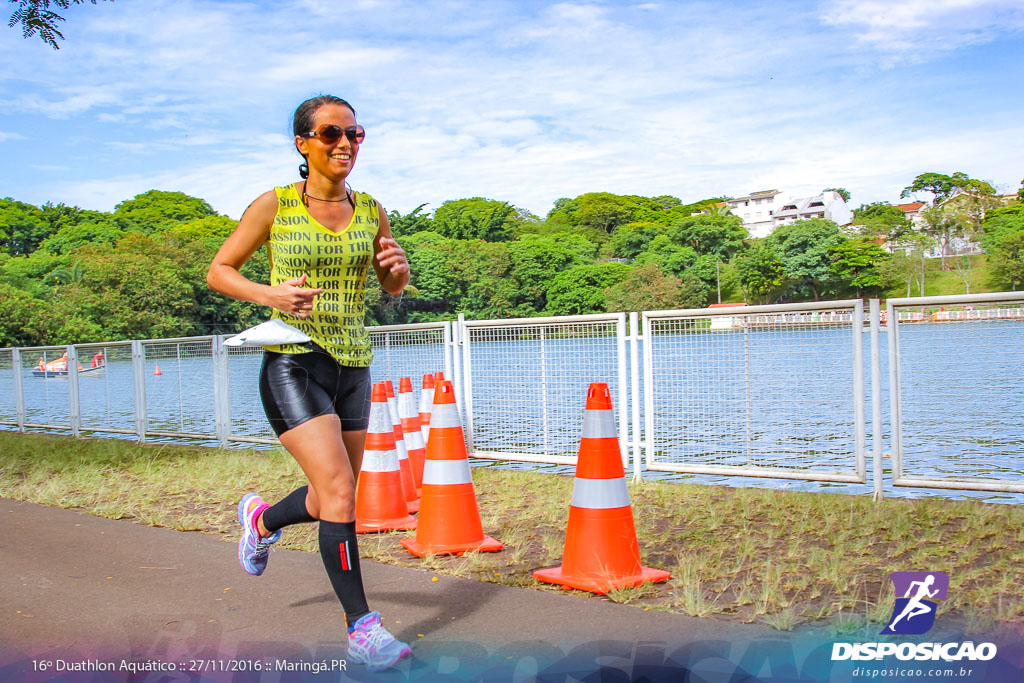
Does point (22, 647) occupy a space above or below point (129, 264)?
below

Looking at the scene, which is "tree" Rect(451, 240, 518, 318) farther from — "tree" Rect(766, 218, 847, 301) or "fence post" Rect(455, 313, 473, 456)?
"fence post" Rect(455, 313, 473, 456)

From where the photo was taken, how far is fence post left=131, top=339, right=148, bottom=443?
12875 mm

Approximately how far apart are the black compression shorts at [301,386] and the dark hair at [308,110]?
89cm

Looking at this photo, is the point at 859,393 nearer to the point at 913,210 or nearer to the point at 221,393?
the point at 221,393

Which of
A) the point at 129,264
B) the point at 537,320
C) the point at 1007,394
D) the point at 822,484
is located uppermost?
the point at 129,264

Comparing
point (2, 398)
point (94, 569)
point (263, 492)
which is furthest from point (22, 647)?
point (2, 398)

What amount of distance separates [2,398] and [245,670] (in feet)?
49.0

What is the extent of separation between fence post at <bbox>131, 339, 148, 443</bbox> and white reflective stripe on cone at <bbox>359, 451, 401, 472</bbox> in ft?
25.9

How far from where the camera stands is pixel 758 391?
24.5ft

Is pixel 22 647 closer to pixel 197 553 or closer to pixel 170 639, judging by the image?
pixel 170 639

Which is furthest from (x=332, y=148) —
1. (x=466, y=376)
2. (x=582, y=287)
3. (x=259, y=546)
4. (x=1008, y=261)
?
(x=1008, y=261)

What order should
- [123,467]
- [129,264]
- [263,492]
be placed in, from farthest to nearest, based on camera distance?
[129,264], [123,467], [263,492]

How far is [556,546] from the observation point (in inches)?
213

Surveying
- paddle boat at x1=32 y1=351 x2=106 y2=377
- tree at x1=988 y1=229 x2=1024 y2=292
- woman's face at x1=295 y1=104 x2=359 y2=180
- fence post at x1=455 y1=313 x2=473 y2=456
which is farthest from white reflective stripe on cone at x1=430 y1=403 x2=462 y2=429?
tree at x1=988 y1=229 x2=1024 y2=292
